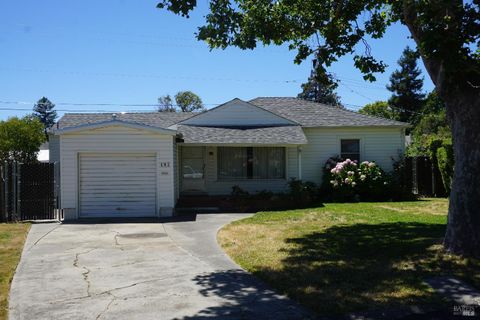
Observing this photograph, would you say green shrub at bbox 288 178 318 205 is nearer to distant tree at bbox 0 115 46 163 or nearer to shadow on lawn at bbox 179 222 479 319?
shadow on lawn at bbox 179 222 479 319

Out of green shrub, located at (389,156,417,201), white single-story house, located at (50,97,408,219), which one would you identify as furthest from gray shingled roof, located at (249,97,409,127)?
green shrub, located at (389,156,417,201)

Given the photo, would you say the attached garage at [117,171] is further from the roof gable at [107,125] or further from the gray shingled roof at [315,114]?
the gray shingled roof at [315,114]

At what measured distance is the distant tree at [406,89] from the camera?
194 feet

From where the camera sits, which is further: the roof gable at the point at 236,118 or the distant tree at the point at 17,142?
the distant tree at the point at 17,142

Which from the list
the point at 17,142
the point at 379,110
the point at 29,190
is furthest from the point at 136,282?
the point at 379,110

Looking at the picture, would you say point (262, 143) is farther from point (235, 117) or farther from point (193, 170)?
point (193, 170)

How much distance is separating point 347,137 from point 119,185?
10.4 m

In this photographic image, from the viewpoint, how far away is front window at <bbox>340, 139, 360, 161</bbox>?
21766 millimetres

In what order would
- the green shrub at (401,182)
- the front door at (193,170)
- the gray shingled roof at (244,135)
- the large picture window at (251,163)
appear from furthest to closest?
the large picture window at (251,163) < the front door at (193,170) < the green shrub at (401,182) < the gray shingled roof at (244,135)

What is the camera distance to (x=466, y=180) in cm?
848

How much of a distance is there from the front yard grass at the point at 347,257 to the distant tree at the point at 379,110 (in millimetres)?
47395

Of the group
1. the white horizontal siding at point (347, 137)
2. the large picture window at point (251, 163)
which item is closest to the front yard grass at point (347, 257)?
the large picture window at point (251, 163)

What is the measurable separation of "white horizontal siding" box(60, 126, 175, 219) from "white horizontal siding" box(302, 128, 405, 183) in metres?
7.50

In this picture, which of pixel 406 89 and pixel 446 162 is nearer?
pixel 446 162
